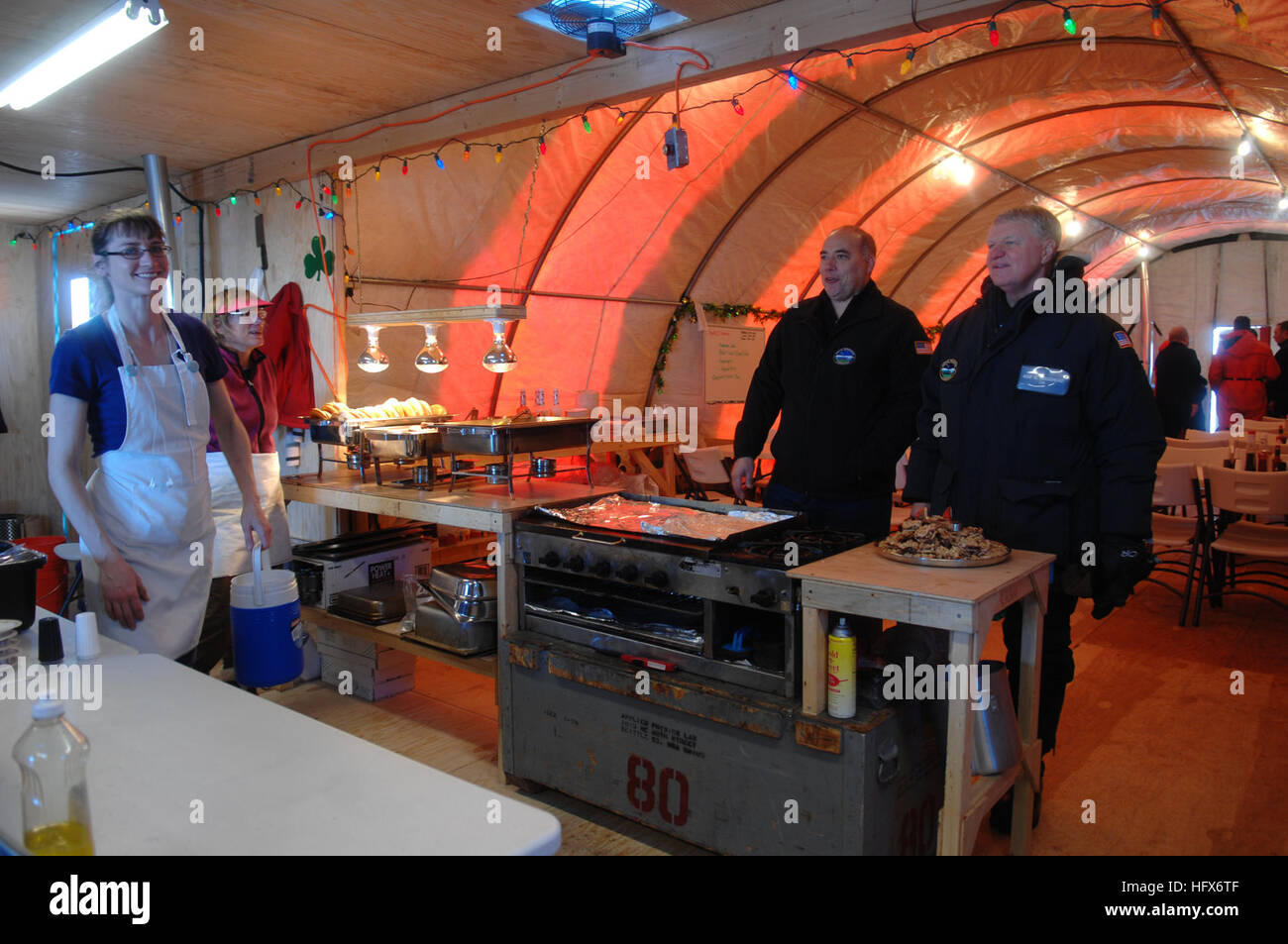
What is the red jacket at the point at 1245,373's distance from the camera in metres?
10.6

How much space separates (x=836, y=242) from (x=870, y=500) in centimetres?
107

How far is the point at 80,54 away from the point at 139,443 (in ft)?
7.52

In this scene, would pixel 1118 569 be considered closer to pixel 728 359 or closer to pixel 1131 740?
pixel 1131 740

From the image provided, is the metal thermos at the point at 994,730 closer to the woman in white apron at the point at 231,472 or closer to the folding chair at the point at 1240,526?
the woman in white apron at the point at 231,472

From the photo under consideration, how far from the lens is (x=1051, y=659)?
328 cm

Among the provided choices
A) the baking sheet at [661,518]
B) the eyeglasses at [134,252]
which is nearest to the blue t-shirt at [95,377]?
the eyeglasses at [134,252]

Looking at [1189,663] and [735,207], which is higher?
[735,207]

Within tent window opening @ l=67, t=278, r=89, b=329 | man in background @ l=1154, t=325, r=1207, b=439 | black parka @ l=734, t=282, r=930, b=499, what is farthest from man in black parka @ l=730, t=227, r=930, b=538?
man in background @ l=1154, t=325, r=1207, b=439

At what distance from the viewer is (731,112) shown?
664cm

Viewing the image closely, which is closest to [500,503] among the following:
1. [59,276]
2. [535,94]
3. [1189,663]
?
[535,94]

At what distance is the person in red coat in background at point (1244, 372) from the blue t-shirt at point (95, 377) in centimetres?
1175

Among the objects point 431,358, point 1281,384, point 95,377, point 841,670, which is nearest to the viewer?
point 841,670

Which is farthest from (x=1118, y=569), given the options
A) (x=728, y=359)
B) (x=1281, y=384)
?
(x=1281, y=384)

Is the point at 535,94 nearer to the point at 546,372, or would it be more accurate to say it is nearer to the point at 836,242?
the point at 836,242
